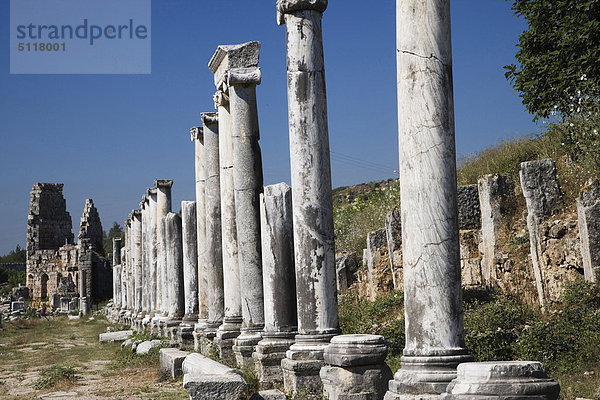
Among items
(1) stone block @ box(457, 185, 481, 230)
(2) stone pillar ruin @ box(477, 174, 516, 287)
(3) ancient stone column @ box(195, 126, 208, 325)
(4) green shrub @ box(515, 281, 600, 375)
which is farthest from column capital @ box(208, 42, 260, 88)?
(4) green shrub @ box(515, 281, 600, 375)

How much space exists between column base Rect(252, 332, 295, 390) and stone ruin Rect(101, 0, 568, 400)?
0.02m

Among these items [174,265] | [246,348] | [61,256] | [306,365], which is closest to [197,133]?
[174,265]

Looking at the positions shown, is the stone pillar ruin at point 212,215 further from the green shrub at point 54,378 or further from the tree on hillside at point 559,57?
the tree on hillside at point 559,57

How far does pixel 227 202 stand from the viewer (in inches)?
581

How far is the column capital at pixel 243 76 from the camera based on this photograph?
13359 mm

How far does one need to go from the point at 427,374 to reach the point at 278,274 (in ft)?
16.2

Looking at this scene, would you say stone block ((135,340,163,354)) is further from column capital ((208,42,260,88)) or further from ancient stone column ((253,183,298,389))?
column capital ((208,42,260,88))

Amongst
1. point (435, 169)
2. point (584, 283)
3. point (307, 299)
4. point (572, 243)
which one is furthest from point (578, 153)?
point (435, 169)

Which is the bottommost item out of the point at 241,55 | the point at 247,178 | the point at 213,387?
the point at 213,387

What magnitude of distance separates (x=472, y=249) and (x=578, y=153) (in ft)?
9.48

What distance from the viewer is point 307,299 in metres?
10.0

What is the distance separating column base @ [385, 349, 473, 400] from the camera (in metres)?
6.79

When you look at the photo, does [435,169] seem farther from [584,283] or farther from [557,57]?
[557,57]

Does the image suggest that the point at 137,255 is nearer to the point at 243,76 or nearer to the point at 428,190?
the point at 243,76
